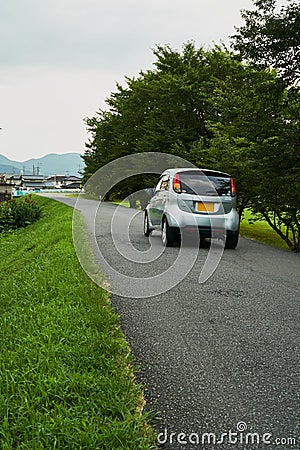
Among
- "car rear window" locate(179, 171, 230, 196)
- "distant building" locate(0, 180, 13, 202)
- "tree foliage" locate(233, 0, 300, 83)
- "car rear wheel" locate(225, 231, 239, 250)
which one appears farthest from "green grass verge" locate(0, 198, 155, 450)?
"distant building" locate(0, 180, 13, 202)

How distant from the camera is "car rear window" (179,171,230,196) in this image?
27.9ft

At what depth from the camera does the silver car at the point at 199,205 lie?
8438 millimetres

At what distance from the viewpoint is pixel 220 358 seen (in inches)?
130

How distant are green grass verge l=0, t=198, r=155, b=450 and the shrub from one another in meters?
12.9

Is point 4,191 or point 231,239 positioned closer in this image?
point 231,239

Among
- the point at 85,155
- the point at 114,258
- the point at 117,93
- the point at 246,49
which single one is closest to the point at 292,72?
the point at 246,49

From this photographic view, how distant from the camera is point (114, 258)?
760cm

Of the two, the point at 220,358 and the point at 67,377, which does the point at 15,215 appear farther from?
the point at 67,377

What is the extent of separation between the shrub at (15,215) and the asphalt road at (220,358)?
482 inches

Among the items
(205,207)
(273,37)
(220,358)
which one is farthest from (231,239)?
(220,358)

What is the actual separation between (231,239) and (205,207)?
3.21 feet

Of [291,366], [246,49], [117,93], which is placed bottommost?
[291,366]

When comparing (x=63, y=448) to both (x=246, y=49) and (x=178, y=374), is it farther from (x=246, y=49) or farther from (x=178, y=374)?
(x=246, y=49)

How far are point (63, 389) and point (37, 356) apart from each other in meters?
0.58
